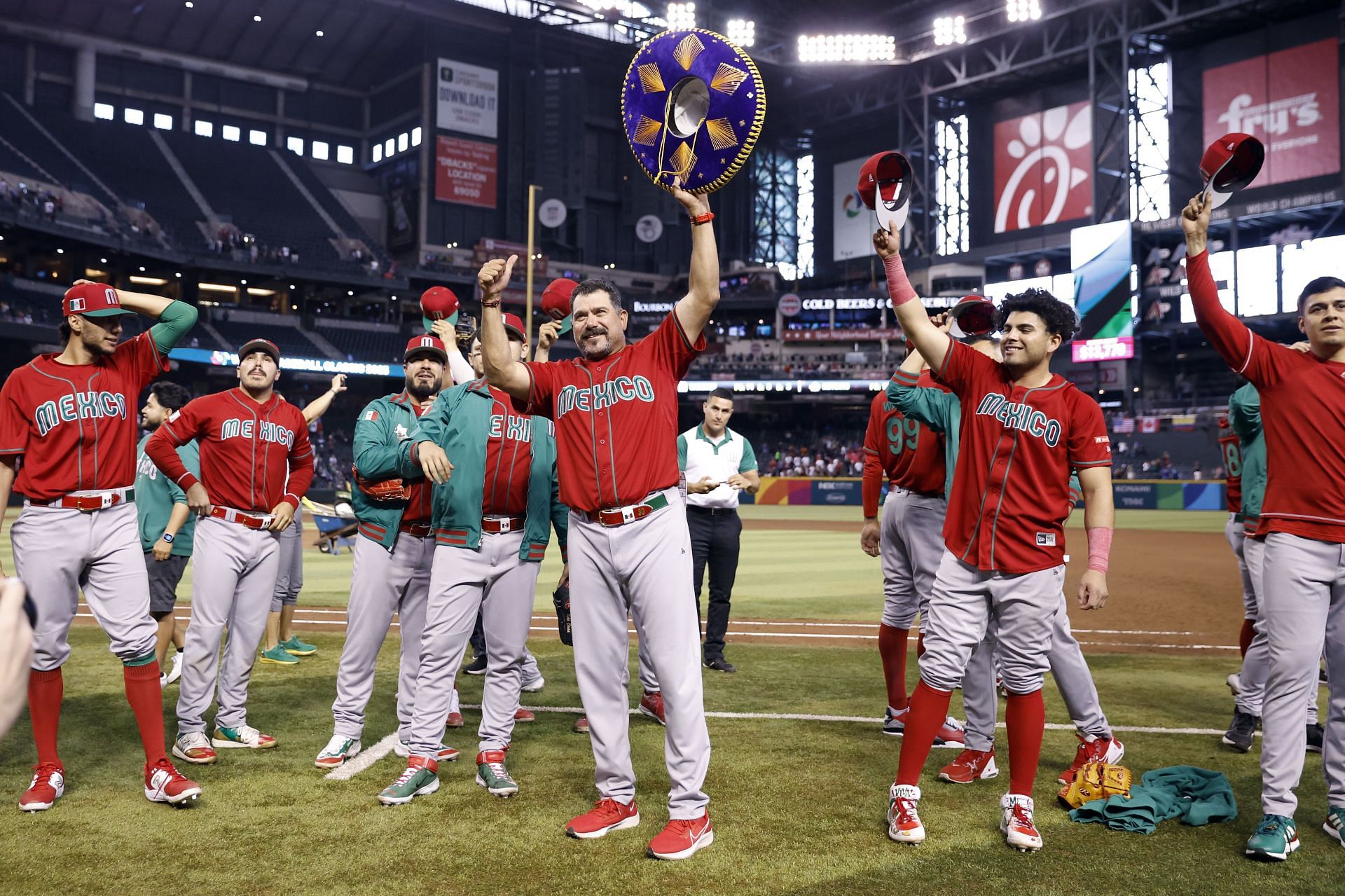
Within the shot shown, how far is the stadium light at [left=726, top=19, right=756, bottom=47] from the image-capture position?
166 ft

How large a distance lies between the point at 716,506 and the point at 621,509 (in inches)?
148

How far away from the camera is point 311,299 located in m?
50.2

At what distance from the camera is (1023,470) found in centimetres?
415

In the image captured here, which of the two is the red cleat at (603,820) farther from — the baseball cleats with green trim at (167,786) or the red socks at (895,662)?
the red socks at (895,662)

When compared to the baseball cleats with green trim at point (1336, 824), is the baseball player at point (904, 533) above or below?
above

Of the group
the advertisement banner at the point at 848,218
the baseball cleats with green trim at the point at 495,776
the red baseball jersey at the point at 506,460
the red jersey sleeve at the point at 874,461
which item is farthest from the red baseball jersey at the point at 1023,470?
the advertisement banner at the point at 848,218

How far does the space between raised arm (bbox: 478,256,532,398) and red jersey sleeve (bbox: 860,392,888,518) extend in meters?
2.60

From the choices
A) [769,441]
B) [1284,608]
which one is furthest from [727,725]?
[769,441]

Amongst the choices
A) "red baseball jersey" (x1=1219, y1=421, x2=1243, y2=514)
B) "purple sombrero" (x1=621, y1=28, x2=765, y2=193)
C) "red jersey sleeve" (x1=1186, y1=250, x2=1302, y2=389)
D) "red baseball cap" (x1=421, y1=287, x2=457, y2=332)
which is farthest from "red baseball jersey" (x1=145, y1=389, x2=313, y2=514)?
"red baseball jersey" (x1=1219, y1=421, x2=1243, y2=514)

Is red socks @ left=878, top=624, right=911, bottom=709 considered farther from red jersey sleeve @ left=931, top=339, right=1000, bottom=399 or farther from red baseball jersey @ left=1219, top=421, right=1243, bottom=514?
red baseball jersey @ left=1219, top=421, right=1243, bottom=514

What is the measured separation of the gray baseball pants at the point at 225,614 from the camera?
525 cm

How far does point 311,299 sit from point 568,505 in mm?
50059

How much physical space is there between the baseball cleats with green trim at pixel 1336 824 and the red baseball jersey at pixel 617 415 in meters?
3.12

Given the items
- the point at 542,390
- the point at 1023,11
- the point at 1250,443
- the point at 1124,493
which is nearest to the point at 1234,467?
the point at 1250,443
